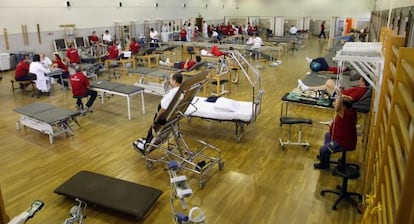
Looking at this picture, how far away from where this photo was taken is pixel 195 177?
4.49 metres

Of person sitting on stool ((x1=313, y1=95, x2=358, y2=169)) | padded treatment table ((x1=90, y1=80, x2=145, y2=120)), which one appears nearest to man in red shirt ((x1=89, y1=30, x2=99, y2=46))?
padded treatment table ((x1=90, y1=80, x2=145, y2=120))

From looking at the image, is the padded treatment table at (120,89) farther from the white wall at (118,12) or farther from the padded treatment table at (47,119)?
the white wall at (118,12)

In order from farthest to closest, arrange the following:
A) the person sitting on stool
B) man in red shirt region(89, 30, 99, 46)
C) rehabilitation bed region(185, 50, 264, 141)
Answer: man in red shirt region(89, 30, 99, 46)
rehabilitation bed region(185, 50, 264, 141)
the person sitting on stool

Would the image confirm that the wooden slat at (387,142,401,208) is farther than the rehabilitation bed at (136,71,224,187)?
No

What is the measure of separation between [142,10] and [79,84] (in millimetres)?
12233

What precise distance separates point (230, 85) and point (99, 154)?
4.89m

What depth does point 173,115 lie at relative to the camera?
14.3 ft

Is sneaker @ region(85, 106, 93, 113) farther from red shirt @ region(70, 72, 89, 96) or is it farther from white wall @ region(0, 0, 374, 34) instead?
white wall @ region(0, 0, 374, 34)

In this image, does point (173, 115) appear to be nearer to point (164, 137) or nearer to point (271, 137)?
point (164, 137)

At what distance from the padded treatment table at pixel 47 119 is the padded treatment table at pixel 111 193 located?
1.82m

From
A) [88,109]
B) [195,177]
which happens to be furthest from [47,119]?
[195,177]

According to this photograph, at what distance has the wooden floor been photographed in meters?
3.68

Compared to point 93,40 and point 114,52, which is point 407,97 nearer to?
point 114,52

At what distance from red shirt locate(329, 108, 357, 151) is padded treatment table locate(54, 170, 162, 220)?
7.96 feet
